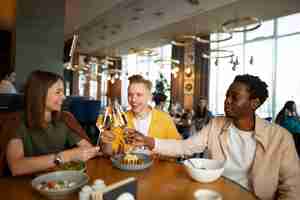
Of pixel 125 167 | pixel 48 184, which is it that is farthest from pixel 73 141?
pixel 48 184

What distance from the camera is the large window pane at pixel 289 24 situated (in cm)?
688

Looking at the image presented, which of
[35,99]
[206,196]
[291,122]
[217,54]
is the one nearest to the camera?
[206,196]

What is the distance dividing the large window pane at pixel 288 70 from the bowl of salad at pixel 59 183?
7.27 metres

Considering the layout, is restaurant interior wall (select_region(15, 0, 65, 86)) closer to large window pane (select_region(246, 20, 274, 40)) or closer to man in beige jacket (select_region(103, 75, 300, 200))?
man in beige jacket (select_region(103, 75, 300, 200))

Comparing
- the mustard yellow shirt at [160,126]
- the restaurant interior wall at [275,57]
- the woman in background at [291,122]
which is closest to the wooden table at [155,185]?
the mustard yellow shirt at [160,126]

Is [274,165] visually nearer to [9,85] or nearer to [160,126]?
[160,126]

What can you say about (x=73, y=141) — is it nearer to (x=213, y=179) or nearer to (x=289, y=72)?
(x=213, y=179)

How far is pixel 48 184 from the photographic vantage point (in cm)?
103

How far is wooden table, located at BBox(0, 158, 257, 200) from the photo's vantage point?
1.04m

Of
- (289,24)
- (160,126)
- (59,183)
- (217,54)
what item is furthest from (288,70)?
(59,183)

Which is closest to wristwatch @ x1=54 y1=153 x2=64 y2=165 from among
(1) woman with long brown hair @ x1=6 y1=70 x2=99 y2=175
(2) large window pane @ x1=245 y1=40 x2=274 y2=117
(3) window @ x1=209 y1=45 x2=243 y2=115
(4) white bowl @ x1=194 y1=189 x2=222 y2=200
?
(1) woman with long brown hair @ x1=6 y1=70 x2=99 y2=175

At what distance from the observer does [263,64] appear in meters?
7.70

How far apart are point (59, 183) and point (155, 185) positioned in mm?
438

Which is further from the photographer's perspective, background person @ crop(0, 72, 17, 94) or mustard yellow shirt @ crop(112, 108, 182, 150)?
background person @ crop(0, 72, 17, 94)
